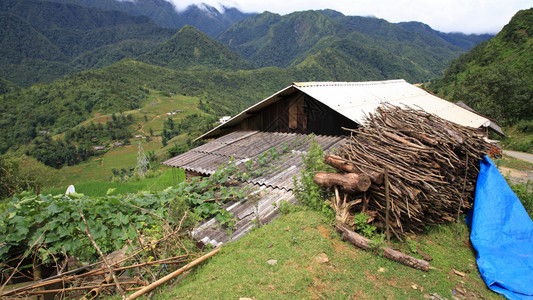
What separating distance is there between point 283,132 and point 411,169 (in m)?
5.24

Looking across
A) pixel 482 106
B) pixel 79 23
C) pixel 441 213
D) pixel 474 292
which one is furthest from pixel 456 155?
pixel 79 23

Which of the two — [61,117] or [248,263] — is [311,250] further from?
[61,117]

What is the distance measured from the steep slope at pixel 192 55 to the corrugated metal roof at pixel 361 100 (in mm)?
115206

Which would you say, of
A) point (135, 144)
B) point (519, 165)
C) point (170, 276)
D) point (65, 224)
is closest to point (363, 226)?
point (170, 276)

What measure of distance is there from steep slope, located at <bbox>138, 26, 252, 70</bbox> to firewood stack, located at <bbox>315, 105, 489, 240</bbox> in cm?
12106

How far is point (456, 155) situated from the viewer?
495 centimetres

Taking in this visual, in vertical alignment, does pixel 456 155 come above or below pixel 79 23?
below

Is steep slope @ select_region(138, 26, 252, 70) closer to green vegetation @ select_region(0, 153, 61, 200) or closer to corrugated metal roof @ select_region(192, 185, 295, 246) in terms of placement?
green vegetation @ select_region(0, 153, 61, 200)

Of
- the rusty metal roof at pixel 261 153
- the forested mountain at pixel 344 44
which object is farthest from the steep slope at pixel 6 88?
the forested mountain at pixel 344 44

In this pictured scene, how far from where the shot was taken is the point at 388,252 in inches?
139

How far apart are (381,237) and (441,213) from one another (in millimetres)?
1735

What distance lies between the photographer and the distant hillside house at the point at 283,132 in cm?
493

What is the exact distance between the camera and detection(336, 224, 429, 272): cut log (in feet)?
11.3

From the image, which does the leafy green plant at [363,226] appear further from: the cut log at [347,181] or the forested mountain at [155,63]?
the forested mountain at [155,63]
